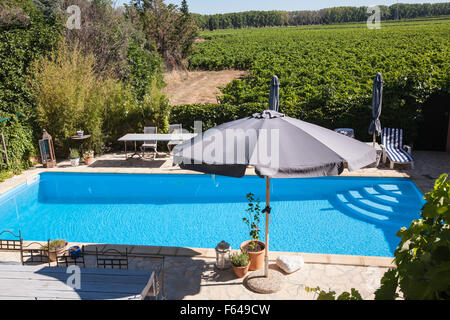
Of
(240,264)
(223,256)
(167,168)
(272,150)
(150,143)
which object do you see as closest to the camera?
(272,150)

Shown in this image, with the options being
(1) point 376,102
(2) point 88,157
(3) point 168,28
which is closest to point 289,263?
(1) point 376,102

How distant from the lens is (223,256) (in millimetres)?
6035

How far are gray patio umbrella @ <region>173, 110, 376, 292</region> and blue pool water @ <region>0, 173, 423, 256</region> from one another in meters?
3.23

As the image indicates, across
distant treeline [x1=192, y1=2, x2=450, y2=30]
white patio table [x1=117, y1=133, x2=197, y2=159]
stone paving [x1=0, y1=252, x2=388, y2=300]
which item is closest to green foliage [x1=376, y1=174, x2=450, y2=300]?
stone paving [x1=0, y1=252, x2=388, y2=300]

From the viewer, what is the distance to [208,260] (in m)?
6.42

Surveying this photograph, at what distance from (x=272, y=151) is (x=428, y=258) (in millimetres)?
3211

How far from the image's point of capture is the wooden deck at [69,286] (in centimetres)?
405

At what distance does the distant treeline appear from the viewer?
11706 centimetres

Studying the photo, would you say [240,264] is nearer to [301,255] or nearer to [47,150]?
[301,255]

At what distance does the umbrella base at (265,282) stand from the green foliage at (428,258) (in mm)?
3865

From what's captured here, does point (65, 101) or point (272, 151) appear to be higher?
point (65, 101)

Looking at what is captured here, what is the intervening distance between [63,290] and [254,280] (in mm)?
2745

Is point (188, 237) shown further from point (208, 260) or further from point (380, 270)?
point (380, 270)
